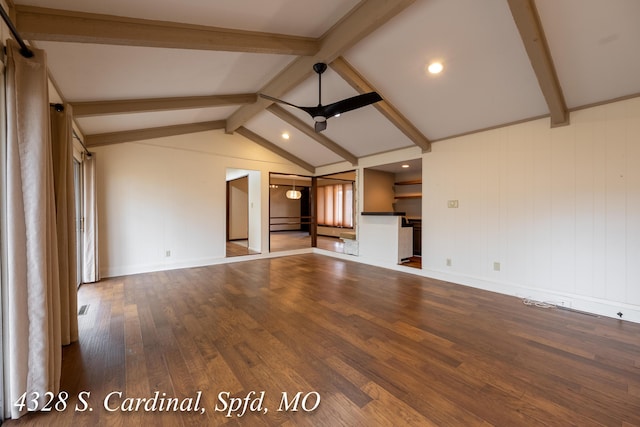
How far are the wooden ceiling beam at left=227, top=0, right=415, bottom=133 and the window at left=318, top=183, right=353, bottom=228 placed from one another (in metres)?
5.84

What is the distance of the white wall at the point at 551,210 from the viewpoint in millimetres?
2928

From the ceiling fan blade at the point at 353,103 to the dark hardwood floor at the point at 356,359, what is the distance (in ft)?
7.84

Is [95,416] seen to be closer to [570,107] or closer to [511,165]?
[511,165]

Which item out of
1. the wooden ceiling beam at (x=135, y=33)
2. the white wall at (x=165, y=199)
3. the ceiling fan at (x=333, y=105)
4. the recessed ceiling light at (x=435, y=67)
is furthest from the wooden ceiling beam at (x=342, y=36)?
the white wall at (x=165, y=199)

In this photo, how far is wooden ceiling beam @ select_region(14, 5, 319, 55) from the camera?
6.07 feet

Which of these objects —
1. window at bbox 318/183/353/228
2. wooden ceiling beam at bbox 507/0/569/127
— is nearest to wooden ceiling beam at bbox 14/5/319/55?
wooden ceiling beam at bbox 507/0/569/127

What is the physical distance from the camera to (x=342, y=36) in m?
2.75

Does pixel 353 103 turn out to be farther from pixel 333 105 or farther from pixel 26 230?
pixel 26 230

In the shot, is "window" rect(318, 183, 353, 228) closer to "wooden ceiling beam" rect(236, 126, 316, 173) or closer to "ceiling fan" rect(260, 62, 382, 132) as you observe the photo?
"wooden ceiling beam" rect(236, 126, 316, 173)

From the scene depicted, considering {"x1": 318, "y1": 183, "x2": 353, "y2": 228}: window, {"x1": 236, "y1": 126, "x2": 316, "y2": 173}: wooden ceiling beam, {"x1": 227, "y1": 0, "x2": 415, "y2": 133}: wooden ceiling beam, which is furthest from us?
{"x1": 318, "y1": 183, "x2": 353, "y2": 228}: window

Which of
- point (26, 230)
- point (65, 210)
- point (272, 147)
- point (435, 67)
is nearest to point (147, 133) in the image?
point (272, 147)

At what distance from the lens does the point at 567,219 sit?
129 inches

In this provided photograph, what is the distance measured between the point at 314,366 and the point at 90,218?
427 centimetres

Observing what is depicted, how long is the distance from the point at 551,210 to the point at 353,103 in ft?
9.69
